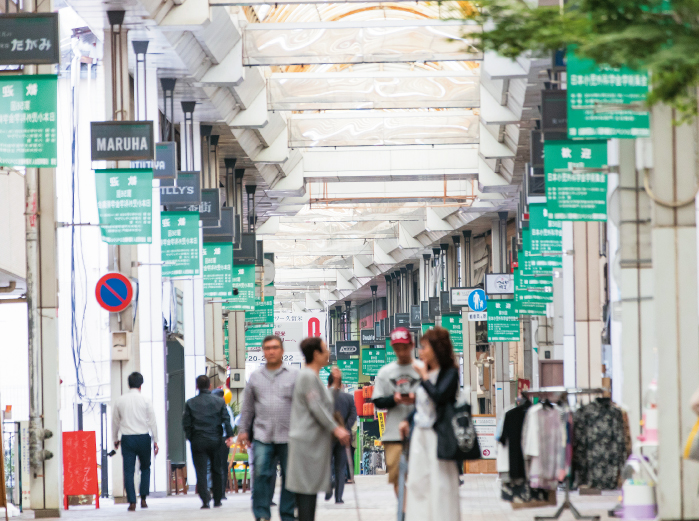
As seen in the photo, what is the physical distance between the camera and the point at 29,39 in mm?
10148

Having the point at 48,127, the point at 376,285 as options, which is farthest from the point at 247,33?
the point at 376,285

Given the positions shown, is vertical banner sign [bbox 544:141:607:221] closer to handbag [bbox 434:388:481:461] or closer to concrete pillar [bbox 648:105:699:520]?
concrete pillar [bbox 648:105:699:520]

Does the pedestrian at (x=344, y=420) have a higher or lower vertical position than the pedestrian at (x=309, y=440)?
lower

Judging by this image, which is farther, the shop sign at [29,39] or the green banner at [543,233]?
the green banner at [543,233]

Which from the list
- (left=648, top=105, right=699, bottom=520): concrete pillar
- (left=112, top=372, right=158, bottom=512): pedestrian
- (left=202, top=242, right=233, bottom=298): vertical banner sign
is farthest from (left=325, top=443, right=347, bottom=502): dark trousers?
(left=202, top=242, right=233, bottom=298): vertical banner sign

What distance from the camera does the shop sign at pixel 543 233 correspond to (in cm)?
1750

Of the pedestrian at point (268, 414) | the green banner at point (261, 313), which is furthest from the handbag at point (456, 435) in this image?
the green banner at point (261, 313)

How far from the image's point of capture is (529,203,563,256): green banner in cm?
1750

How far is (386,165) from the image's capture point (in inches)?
1020

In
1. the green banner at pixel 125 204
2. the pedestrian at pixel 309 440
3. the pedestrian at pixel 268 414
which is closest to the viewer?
the pedestrian at pixel 309 440

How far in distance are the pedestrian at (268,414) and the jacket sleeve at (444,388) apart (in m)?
1.73

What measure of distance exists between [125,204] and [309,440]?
22.8 feet

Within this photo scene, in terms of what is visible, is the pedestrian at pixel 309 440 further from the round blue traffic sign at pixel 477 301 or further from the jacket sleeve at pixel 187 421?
the round blue traffic sign at pixel 477 301

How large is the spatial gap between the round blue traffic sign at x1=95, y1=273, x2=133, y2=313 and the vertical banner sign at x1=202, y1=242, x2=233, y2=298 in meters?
6.72
